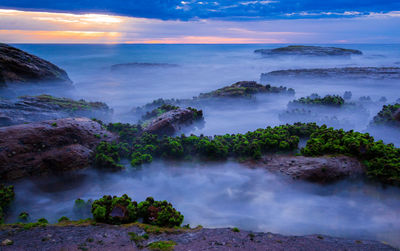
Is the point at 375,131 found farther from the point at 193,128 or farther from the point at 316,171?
the point at 193,128

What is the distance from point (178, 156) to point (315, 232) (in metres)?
5.34

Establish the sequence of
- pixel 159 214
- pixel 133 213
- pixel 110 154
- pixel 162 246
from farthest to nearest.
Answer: pixel 110 154
pixel 133 213
pixel 159 214
pixel 162 246

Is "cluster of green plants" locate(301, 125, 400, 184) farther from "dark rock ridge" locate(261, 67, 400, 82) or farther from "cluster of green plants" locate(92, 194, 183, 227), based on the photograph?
"dark rock ridge" locate(261, 67, 400, 82)

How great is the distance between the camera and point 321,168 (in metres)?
7.63

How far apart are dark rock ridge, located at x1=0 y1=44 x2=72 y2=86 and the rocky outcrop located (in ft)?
51.2

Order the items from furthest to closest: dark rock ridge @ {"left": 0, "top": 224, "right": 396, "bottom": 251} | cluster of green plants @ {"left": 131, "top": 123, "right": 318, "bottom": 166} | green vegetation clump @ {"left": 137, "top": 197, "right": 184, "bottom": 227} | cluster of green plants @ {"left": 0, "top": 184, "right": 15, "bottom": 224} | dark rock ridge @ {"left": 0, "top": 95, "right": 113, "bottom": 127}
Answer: dark rock ridge @ {"left": 0, "top": 95, "right": 113, "bottom": 127}
cluster of green plants @ {"left": 131, "top": 123, "right": 318, "bottom": 166}
cluster of green plants @ {"left": 0, "top": 184, "right": 15, "bottom": 224}
green vegetation clump @ {"left": 137, "top": 197, "right": 184, "bottom": 227}
dark rock ridge @ {"left": 0, "top": 224, "right": 396, "bottom": 251}

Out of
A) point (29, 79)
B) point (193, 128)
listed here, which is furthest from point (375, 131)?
point (29, 79)

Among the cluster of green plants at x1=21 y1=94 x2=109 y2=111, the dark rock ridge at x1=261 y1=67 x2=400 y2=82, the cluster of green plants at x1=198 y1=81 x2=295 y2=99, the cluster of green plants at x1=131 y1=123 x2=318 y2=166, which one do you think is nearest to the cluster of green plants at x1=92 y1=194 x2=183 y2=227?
the cluster of green plants at x1=131 y1=123 x2=318 y2=166

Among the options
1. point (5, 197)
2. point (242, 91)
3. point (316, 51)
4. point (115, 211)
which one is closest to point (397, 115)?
point (242, 91)

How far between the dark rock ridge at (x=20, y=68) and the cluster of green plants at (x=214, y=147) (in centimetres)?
1036

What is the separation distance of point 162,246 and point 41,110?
34.2 ft

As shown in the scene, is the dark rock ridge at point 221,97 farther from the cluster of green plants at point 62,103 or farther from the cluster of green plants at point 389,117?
the cluster of green plants at point 389,117

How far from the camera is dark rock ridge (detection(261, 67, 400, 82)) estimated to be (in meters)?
23.8

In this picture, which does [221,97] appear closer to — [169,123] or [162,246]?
[169,123]
